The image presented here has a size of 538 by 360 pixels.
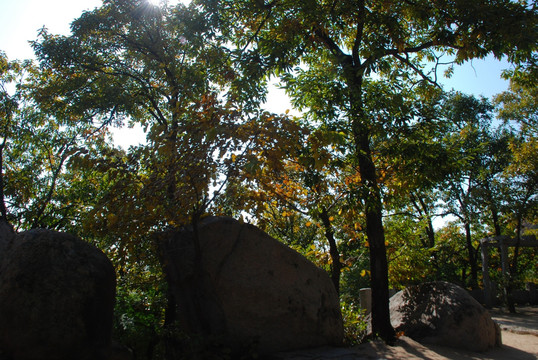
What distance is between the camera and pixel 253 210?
578 centimetres

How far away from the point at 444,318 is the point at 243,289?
402 centimetres

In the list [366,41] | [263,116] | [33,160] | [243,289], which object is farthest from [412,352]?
[33,160]

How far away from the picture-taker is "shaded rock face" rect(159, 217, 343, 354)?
548 centimetres

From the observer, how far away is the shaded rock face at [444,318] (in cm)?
696

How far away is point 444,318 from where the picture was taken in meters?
7.18

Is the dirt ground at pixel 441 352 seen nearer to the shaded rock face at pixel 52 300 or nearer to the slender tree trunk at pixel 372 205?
the slender tree trunk at pixel 372 205

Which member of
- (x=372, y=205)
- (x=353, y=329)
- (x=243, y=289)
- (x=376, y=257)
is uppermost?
(x=372, y=205)

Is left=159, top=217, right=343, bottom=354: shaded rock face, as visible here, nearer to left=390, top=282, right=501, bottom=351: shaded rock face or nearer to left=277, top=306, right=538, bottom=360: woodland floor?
left=277, top=306, right=538, bottom=360: woodland floor

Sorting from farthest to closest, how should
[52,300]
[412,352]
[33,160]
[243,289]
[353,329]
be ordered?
[33,160] < [353,329] < [412,352] < [243,289] < [52,300]

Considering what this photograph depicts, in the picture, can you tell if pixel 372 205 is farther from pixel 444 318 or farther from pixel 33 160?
pixel 33 160

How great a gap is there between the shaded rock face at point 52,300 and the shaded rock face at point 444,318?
5595 millimetres

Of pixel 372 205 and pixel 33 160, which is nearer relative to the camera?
pixel 372 205

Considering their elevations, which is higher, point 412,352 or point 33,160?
point 33,160

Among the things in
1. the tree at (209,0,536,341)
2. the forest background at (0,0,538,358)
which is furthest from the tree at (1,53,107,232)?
the tree at (209,0,536,341)
